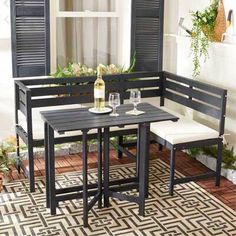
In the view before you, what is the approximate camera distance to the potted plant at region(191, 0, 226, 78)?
4422 mm

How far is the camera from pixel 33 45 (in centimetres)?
462

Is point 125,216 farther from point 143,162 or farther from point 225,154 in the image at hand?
point 225,154

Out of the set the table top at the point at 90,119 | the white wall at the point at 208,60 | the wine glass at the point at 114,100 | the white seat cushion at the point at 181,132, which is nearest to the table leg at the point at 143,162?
the table top at the point at 90,119

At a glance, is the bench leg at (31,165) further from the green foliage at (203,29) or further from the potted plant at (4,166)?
the green foliage at (203,29)

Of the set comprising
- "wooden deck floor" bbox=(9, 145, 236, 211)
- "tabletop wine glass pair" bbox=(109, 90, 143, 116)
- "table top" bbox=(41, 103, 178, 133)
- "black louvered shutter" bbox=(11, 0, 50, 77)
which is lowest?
"wooden deck floor" bbox=(9, 145, 236, 211)

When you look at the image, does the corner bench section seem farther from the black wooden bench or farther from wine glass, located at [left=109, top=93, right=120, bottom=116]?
wine glass, located at [left=109, top=93, right=120, bottom=116]

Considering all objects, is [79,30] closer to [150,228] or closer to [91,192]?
[91,192]

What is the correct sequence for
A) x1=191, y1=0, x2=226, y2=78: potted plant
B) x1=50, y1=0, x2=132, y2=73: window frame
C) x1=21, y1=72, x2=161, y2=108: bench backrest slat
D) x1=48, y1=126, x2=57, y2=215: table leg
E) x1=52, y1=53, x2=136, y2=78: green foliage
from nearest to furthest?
x1=48, y1=126, x2=57, y2=215: table leg
x1=21, y1=72, x2=161, y2=108: bench backrest slat
x1=191, y1=0, x2=226, y2=78: potted plant
x1=52, y1=53, x2=136, y2=78: green foliage
x1=50, y1=0, x2=132, y2=73: window frame

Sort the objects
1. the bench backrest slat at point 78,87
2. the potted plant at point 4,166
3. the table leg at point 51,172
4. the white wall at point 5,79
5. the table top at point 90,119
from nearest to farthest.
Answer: the table top at point 90,119 → the table leg at point 51,172 → the potted plant at point 4,166 → the bench backrest slat at point 78,87 → the white wall at point 5,79

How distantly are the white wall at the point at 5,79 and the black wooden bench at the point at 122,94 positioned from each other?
32 cm

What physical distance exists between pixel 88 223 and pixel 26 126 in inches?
43.2

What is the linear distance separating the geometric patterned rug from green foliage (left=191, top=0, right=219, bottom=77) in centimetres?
132

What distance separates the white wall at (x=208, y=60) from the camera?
4.34 meters

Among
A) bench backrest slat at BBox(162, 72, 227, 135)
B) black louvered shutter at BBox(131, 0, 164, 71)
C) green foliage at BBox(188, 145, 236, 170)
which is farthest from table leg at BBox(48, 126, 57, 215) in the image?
black louvered shutter at BBox(131, 0, 164, 71)
